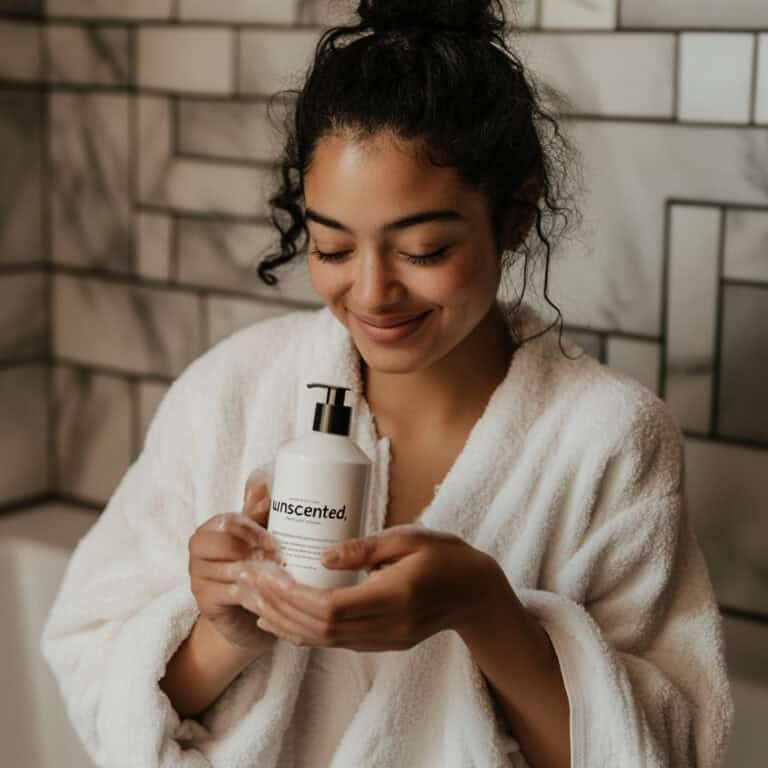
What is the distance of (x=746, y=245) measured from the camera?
144 centimetres

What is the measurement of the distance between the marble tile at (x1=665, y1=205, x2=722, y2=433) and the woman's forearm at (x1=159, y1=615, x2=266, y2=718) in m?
0.61

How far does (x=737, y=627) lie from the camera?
153 cm

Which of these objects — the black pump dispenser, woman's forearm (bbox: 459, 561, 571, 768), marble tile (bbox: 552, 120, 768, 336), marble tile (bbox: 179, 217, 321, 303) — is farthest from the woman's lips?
marble tile (bbox: 179, 217, 321, 303)

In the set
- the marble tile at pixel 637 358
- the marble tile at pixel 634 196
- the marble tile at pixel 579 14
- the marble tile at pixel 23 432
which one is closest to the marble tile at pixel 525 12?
the marble tile at pixel 579 14

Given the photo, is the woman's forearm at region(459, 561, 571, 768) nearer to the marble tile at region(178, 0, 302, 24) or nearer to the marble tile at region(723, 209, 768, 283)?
the marble tile at region(723, 209, 768, 283)

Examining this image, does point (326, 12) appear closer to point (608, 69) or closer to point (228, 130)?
point (228, 130)

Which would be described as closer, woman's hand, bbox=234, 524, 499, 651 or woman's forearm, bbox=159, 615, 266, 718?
woman's hand, bbox=234, 524, 499, 651

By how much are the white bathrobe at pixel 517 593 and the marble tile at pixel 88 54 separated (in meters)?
0.82

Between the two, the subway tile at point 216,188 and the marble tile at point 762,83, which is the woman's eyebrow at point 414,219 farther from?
the subway tile at point 216,188

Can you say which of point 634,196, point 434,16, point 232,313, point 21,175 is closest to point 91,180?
point 21,175

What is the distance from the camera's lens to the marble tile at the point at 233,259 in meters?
1.80

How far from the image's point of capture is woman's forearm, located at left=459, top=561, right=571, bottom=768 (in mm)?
1070

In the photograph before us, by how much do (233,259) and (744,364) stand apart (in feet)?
2.42

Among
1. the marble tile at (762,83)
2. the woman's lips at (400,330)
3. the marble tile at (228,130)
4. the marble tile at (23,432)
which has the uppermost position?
the marble tile at (762,83)
